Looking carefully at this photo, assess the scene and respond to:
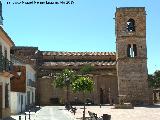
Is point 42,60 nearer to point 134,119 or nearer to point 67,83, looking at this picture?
point 67,83

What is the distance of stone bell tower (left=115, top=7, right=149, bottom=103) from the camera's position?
60688 millimetres

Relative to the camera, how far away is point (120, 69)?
202 feet

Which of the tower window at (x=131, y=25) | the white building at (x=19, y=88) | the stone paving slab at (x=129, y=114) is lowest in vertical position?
the stone paving slab at (x=129, y=114)

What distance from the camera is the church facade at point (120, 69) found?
2389 inches

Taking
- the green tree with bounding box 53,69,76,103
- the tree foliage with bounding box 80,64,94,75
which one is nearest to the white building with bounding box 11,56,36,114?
the green tree with bounding box 53,69,76,103

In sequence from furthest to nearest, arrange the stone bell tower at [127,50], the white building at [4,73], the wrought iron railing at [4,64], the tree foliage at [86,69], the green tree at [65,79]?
the tree foliage at [86,69] < the stone bell tower at [127,50] < the green tree at [65,79] < the white building at [4,73] < the wrought iron railing at [4,64]

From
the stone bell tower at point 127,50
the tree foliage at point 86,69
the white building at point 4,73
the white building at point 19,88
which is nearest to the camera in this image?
the white building at point 4,73

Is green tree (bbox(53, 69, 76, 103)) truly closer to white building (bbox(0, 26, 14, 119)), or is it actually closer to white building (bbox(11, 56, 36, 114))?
white building (bbox(11, 56, 36, 114))

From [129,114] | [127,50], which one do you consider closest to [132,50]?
[127,50]

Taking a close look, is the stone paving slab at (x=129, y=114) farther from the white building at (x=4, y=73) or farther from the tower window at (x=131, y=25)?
the tower window at (x=131, y=25)

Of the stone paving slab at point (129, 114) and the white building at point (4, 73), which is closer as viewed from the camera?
the white building at point (4, 73)

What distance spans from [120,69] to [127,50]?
2.96m

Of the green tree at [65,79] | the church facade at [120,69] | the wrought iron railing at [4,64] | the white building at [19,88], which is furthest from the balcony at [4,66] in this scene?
the church facade at [120,69]

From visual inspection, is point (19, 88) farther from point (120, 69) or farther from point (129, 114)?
point (120, 69)
